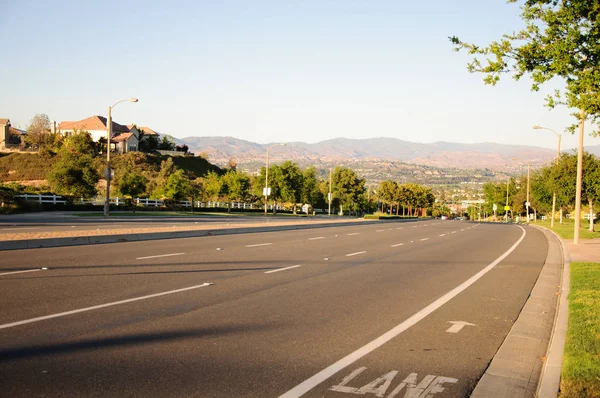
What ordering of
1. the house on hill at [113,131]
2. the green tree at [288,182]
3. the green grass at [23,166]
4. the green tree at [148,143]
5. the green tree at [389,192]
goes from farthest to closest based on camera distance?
the green tree at [148,143] → the green tree at [389,192] → the house on hill at [113,131] → the green grass at [23,166] → the green tree at [288,182]

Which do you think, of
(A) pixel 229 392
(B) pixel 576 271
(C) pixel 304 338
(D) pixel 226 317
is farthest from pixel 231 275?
(B) pixel 576 271

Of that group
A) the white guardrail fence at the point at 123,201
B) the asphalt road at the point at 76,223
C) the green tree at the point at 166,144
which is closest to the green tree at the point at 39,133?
the green tree at the point at 166,144

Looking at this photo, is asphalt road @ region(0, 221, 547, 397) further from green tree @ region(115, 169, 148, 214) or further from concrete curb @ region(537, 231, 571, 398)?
green tree @ region(115, 169, 148, 214)

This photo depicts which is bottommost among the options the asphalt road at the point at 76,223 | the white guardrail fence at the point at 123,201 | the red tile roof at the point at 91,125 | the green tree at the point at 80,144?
the asphalt road at the point at 76,223

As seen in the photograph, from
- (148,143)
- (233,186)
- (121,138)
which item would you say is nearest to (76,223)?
(233,186)

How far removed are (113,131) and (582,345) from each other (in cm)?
14099

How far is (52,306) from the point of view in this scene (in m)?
9.05

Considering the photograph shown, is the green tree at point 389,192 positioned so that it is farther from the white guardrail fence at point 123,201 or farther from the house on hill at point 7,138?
the house on hill at point 7,138

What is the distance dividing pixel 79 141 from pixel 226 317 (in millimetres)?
114217

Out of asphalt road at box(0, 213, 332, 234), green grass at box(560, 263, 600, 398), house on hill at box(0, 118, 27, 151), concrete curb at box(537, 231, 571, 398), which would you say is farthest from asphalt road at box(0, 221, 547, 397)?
house on hill at box(0, 118, 27, 151)

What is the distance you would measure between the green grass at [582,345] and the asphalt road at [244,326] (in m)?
0.93

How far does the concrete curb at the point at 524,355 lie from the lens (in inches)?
236

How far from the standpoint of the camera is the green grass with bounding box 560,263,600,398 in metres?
5.84

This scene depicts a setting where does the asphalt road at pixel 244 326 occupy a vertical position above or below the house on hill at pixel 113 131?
below
